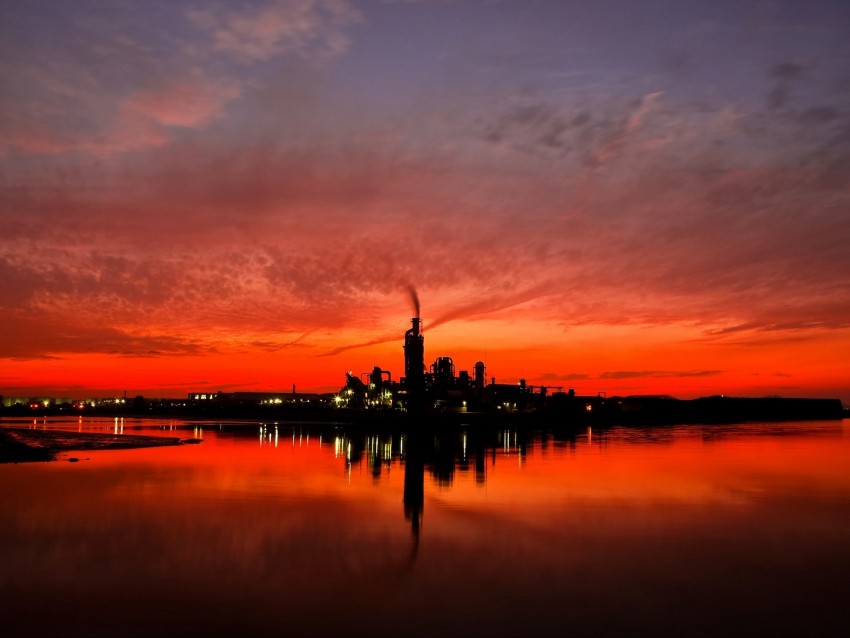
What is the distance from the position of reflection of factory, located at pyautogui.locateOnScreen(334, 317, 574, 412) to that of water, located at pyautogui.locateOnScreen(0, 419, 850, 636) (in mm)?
58578

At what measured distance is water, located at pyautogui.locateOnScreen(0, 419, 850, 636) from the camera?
47.5 ft

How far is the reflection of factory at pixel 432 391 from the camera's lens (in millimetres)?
99000

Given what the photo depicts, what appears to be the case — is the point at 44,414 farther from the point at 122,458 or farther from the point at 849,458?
the point at 849,458

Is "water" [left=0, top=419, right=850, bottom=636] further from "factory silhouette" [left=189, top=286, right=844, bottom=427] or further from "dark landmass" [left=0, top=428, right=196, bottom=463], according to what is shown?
"factory silhouette" [left=189, top=286, right=844, bottom=427]

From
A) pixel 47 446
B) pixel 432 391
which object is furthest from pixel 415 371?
pixel 47 446

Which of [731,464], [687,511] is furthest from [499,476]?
[731,464]

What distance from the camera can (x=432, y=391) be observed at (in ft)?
391

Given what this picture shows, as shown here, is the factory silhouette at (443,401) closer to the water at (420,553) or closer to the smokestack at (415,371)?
the smokestack at (415,371)

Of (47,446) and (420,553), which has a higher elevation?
(47,446)

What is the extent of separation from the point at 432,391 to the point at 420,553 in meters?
99.2

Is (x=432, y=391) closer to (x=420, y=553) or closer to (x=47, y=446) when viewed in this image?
(x=47, y=446)

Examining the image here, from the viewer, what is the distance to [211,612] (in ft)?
48.1

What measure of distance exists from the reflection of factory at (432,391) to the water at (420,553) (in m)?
58.6

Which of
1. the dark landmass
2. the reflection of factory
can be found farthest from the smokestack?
the dark landmass
